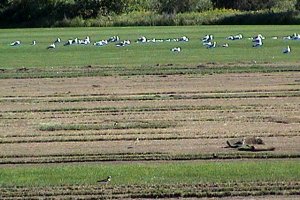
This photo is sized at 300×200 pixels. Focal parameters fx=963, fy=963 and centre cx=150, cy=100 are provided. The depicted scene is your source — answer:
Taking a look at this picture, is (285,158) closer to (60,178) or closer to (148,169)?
(148,169)

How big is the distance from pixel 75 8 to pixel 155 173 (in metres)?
59.3

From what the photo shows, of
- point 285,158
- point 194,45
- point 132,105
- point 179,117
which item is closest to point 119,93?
point 132,105

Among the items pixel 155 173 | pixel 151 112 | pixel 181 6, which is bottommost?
pixel 181 6

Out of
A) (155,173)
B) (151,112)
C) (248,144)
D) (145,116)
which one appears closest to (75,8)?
(151,112)

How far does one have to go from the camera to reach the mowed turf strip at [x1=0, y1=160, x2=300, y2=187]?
12.9m

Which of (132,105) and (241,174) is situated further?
(132,105)

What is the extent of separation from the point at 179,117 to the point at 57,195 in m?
7.84

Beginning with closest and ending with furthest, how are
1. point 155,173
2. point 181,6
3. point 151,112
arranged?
point 155,173 < point 151,112 < point 181,6

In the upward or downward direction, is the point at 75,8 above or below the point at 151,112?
below

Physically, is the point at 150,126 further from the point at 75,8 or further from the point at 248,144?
the point at 75,8

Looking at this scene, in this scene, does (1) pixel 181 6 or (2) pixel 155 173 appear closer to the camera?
(2) pixel 155 173

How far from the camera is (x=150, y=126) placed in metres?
18.4

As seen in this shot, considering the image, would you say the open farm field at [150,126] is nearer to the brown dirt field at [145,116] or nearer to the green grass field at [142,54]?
the brown dirt field at [145,116]

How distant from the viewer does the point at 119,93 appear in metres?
24.7
